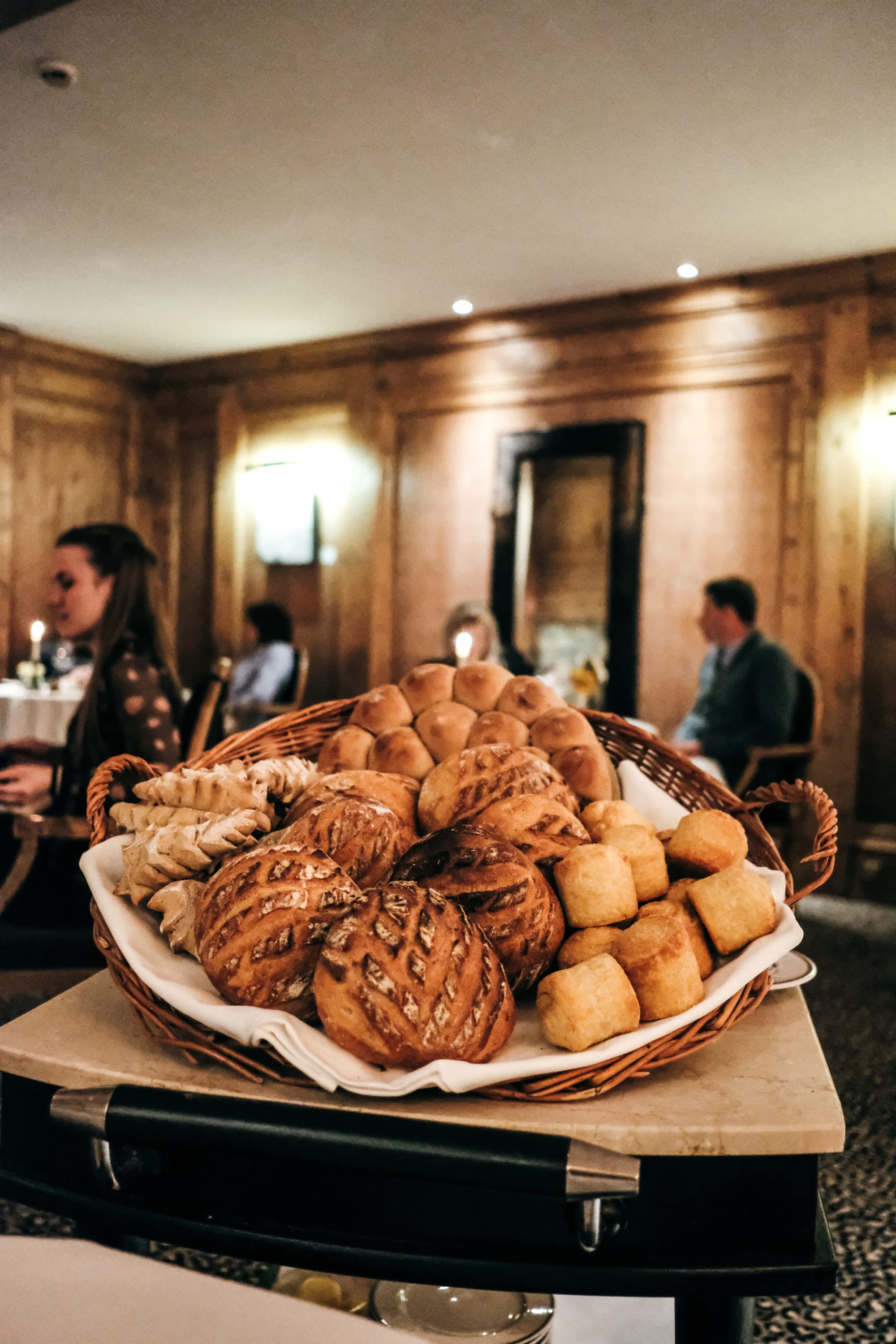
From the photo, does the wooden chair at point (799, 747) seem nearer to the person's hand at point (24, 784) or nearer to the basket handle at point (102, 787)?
the person's hand at point (24, 784)

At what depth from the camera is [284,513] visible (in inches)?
270

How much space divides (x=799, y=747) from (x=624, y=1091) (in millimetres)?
3279

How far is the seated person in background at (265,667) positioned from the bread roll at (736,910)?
4730mm

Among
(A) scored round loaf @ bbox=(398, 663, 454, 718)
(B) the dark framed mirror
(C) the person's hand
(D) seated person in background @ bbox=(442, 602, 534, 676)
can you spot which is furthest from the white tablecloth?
(A) scored round loaf @ bbox=(398, 663, 454, 718)

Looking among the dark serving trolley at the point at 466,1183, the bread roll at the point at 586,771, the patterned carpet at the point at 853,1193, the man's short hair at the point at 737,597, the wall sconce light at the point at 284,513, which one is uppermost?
the wall sconce light at the point at 284,513

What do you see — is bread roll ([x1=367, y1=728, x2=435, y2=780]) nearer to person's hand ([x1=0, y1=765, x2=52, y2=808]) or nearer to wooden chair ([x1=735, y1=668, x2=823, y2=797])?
person's hand ([x1=0, y1=765, x2=52, y2=808])

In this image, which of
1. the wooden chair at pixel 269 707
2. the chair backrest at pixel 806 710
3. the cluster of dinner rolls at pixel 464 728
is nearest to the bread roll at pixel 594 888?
the cluster of dinner rolls at pixel 464 728

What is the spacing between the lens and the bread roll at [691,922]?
0.83 metres

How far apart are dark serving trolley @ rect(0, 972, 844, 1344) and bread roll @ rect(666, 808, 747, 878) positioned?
253mm

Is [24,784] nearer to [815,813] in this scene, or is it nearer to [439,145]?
[815,813]

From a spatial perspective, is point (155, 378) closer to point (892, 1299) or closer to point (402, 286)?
point (402, 286)

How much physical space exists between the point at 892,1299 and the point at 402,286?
5170 mm

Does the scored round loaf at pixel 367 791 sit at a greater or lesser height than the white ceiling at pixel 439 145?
lesser

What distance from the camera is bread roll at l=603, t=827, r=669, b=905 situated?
0.90 m
